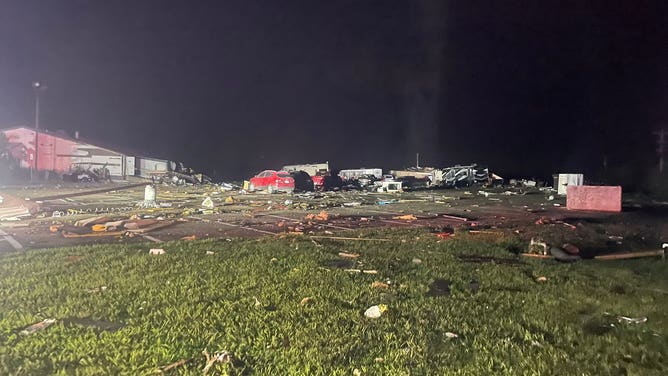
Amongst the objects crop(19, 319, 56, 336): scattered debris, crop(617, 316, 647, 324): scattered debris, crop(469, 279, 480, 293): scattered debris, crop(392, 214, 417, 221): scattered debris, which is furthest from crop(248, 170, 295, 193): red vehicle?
crop(617, 316, 647, 324): scattered debris

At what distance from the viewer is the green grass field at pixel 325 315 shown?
3.61 metres

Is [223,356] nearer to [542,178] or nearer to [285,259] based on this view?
[285,259]

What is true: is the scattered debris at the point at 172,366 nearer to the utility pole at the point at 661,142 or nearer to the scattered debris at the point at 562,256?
the scattered debris at the point at 562,256

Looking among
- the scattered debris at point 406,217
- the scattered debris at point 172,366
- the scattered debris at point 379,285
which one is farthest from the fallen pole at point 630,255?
the scattered debris at point 172,366

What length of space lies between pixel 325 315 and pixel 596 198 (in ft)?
50.3

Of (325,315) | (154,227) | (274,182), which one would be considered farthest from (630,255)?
(274,182)

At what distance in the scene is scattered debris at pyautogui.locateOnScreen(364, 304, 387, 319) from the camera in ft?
15.3

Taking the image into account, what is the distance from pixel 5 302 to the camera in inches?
203

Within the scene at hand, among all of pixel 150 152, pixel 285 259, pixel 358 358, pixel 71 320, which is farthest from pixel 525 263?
pixel 150 152

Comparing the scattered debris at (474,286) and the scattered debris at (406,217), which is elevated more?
the scattered debris at (406,217)

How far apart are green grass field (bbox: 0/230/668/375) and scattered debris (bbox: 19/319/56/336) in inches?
2.6

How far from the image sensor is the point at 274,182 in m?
29.0

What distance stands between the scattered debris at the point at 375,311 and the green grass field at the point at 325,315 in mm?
77

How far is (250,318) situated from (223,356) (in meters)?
0.90
